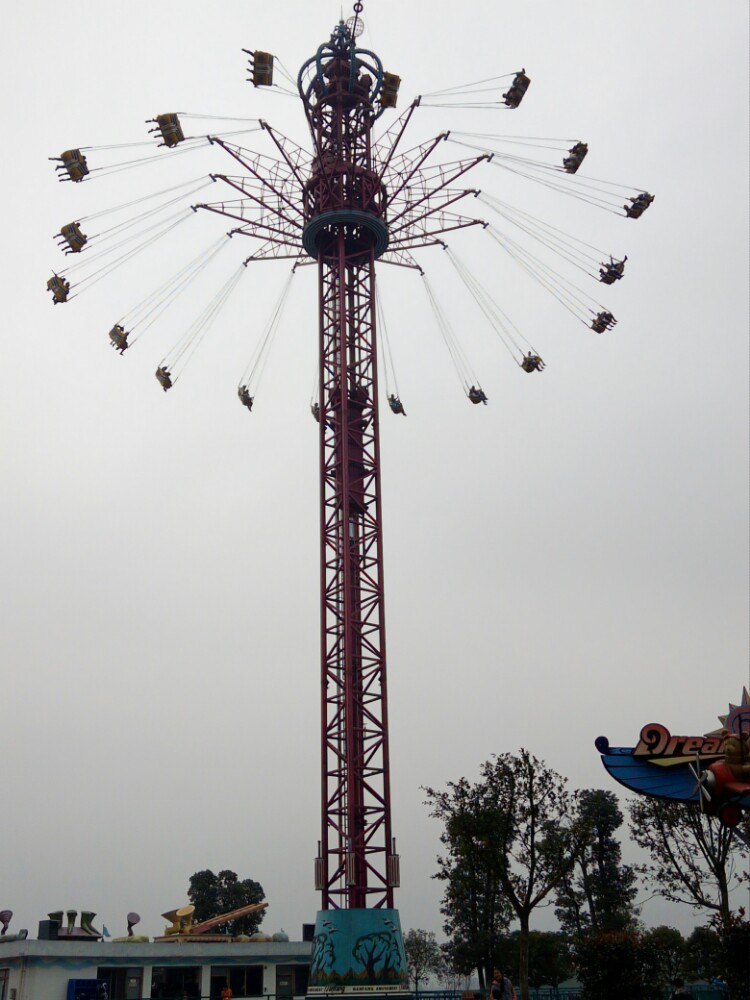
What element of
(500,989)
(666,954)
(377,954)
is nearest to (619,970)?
(500,989)

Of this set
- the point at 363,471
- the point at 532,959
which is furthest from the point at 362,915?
the point at 532,959

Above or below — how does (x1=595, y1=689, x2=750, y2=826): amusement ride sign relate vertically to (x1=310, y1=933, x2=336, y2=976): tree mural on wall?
above

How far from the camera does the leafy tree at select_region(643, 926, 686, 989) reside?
35500 mm

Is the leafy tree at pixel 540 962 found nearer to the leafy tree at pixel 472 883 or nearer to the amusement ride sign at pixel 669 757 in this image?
the leafy tree at pixel 472 883

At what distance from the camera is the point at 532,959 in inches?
2918

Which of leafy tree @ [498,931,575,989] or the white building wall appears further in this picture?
leafy tree @ [498,931,575,989]

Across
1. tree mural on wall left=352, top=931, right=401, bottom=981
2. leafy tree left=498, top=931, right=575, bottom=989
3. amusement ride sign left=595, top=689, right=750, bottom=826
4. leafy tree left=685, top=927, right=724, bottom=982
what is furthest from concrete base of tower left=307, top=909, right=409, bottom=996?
leafy tree left=498, top=931, right=575, bottom=989

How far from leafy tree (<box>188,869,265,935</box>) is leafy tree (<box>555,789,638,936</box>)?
34.2 m

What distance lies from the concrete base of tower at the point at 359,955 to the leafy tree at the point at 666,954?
28.8ft

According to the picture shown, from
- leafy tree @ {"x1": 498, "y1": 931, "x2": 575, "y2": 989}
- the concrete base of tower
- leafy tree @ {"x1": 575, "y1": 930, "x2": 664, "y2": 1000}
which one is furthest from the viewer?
leafy tree @ {"x1": 498, "y1": 931, "x2": 575, "y2": 989}

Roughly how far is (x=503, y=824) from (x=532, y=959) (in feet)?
109

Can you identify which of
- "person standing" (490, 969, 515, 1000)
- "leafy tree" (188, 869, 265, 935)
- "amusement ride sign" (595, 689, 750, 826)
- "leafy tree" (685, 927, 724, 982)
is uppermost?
"leafy tree" (188, 869, 265, 935)

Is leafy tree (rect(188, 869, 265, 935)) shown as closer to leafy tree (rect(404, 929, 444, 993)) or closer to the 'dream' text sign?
leafy tree (rect(404, 929, 444, 993))

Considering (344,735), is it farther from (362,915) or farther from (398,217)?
(398,217)
